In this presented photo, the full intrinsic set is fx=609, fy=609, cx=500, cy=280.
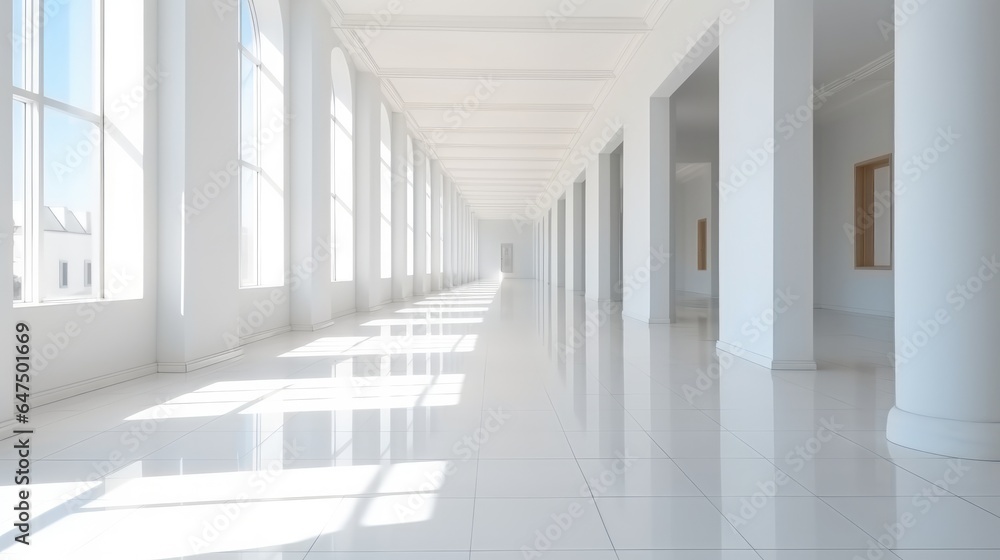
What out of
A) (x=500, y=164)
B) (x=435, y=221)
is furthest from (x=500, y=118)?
(x=435, y=221)

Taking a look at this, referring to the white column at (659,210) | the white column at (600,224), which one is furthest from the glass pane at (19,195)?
the white column at (600,224)

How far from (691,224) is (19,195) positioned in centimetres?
2816

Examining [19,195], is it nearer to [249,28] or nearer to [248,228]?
[248,228]

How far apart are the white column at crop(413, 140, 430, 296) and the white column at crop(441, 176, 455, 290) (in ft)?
21.1

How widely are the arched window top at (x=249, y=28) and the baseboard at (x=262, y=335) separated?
4.65 meters

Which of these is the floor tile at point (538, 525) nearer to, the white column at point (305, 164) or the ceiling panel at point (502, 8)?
the white column at point (305, 164)

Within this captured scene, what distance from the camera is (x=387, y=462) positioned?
371cm

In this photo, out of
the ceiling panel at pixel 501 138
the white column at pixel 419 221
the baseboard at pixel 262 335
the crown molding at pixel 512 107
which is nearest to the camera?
the baseboard at pixel 262 335

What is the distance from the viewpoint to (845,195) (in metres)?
15.7

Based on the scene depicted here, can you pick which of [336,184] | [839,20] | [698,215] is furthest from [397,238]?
[698,215]

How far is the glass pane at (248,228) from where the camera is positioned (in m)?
9.90

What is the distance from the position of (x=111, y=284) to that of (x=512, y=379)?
14.0 ft

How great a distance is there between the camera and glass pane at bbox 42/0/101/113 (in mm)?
5504

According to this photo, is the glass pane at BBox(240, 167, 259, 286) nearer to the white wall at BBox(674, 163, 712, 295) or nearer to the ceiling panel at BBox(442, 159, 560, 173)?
the ceiling panel at BBox(442, 159, 560, 173)
